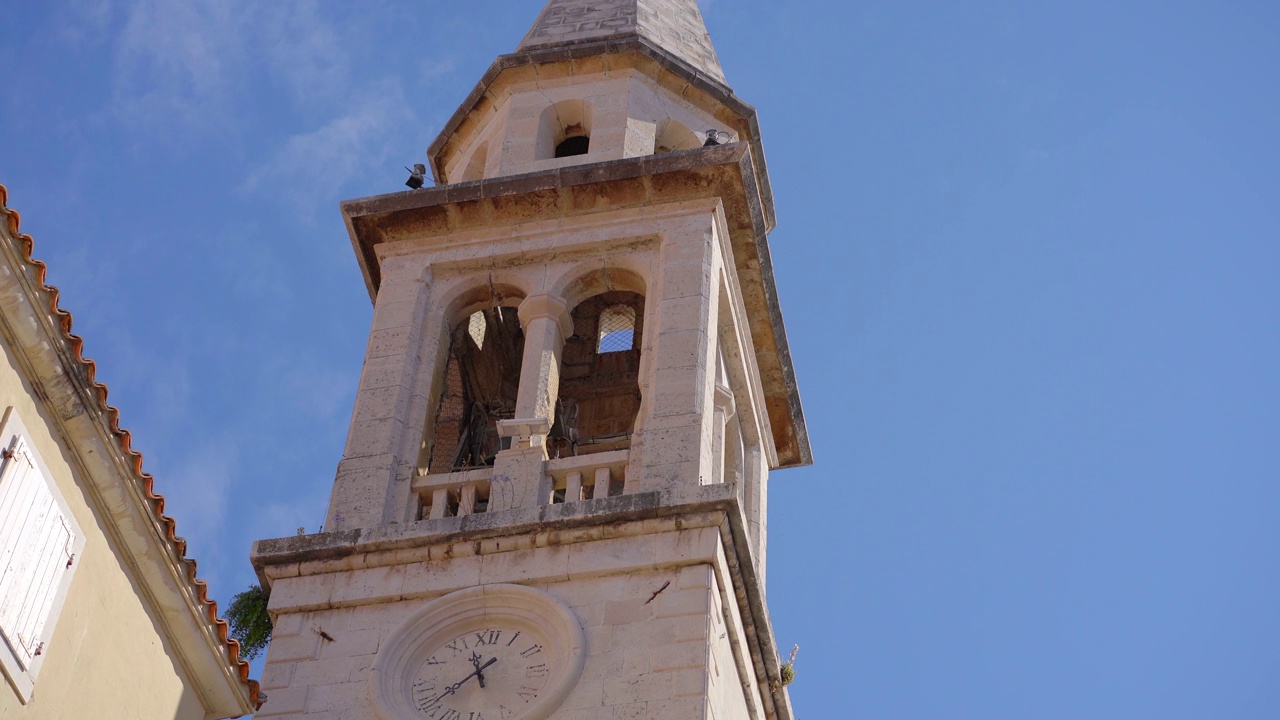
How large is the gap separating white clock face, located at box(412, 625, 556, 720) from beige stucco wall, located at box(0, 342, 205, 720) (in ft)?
10.4

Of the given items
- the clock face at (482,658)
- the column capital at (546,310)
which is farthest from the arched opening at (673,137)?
the clock face at (482,658)

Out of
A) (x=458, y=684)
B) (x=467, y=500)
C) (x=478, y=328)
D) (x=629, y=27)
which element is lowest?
(x=458, y=684)

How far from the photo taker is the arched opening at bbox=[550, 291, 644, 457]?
69.7ft

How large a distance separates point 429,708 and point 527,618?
1094 millimetres

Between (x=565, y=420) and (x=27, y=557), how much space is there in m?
9.70

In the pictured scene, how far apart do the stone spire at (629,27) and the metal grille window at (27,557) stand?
12787 mm

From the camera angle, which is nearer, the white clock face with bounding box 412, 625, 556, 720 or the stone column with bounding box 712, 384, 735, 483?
the white clock face with bounding box 412, 625, 556, 720

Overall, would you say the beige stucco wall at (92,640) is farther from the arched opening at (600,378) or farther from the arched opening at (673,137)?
the arched opening at (673,137)

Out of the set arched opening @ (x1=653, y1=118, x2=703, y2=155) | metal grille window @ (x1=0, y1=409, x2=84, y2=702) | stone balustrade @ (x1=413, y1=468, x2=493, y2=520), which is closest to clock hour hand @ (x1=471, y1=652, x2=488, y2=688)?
stone balustrade @ (x1=413, y1=468, x2=493, y2=520)

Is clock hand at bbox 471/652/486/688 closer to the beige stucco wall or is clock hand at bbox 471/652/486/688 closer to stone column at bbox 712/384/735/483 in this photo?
the beige stucco wall

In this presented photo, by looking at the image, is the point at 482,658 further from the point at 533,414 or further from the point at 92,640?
the point at 92,640

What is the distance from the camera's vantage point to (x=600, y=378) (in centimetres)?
2239

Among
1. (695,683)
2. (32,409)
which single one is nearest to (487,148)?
(695,683)

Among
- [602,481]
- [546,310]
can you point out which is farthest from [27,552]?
[546,310]
